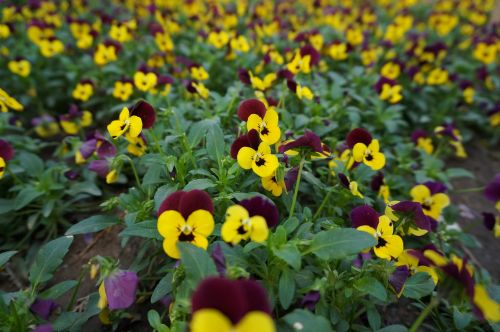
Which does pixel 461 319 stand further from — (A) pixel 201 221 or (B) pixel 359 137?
(A) pixel 201 221

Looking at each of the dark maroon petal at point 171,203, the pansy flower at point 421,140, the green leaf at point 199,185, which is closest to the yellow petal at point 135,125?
the green leaf at point 199,185

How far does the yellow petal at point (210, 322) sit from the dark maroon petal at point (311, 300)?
2.20 ft

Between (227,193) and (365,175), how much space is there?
94 centimetres

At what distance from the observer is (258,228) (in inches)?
48.4

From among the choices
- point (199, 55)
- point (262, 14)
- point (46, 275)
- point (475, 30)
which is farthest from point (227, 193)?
point (475, 30)

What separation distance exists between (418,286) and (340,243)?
0.46m

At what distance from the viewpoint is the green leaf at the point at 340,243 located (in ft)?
4.33

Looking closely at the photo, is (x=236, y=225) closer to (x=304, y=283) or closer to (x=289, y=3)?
(x=304, y=283)

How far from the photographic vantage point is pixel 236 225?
4.09 feet

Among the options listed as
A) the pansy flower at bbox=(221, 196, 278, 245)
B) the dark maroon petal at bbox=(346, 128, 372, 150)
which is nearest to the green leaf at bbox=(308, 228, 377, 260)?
the pansy flower at bbox=(221, 196, 278, 245)

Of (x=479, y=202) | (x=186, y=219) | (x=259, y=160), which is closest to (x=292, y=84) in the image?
(x=259, y=160)

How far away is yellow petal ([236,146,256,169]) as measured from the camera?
154cm

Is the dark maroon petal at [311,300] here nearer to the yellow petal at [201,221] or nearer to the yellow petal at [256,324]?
the yellow petal at [201,221]

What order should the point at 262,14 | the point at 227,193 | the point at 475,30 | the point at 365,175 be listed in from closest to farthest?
the point at 227,193
the point at 365,175
the point at 262,14
the point at 475,30
